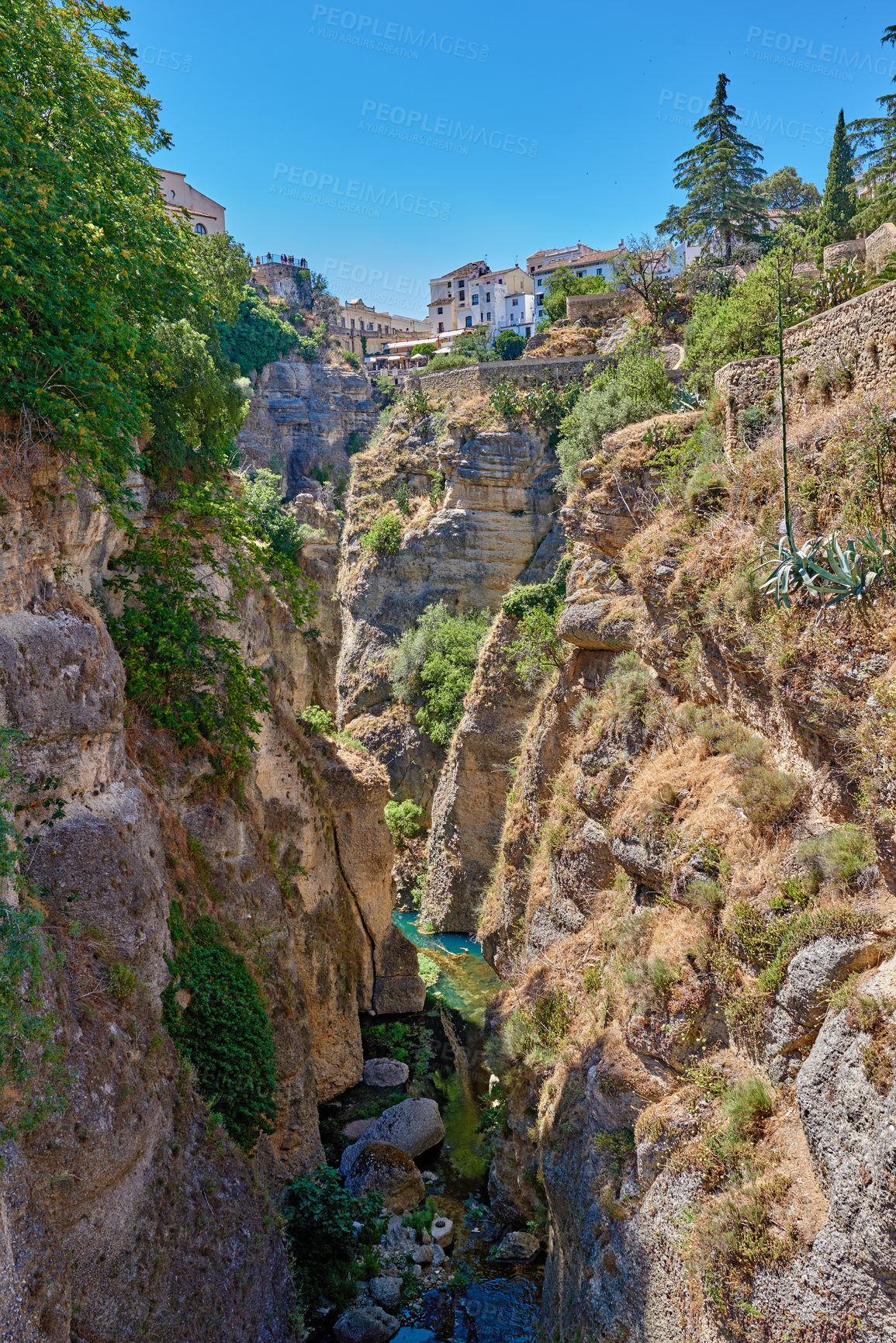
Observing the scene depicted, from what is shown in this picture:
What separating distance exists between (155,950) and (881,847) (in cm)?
922

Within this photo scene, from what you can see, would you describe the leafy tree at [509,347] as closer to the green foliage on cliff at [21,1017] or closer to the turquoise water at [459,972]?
the turquoise water at [459,972]

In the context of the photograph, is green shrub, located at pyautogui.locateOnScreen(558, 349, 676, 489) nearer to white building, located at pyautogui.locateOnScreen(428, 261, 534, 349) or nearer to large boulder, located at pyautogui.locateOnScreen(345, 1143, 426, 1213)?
large boulder, located at pyautogui.locateOnScreen(345, 1143, 426, 1213)

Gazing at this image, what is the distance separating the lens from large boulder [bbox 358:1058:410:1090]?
71.8 feet

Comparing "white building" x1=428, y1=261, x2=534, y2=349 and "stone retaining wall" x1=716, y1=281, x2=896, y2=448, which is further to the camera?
"white building" x1=428, y1=261, x2=534, y2=349

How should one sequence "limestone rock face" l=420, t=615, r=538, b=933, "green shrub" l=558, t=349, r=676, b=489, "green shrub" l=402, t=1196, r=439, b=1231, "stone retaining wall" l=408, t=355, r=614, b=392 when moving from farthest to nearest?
"stone retaining wall" l=408, t=355, r=614, b=392
"limestone rock face" l=420, t=615, r=538, b=933
"green shrub" l=558, t=349, r=676, b=489
"green shrub" l=402, t=1196, r=439, b=1231

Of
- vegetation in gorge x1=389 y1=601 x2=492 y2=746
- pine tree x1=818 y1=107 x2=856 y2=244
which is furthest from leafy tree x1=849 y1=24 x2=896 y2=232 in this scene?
vegetation in gorge x1=389 y1=601 x2=492 y2=746

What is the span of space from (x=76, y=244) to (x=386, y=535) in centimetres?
2783

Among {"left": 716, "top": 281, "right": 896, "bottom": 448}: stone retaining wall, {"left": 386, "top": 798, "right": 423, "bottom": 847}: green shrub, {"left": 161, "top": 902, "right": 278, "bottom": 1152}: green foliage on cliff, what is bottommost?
{"left": 386, "top": 798, "right": 423, "bottom": 847}: green shrub

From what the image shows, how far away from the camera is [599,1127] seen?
40.7ft

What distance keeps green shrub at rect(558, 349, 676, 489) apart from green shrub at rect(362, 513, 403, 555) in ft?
46.6

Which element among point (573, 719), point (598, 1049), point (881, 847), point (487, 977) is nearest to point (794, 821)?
point (881, 847)

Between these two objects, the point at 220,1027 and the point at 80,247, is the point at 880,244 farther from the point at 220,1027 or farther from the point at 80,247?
the point at 220,1027

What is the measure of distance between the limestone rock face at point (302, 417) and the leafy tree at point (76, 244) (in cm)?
4866

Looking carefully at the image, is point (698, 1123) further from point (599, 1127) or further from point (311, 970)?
point (311, 970)
